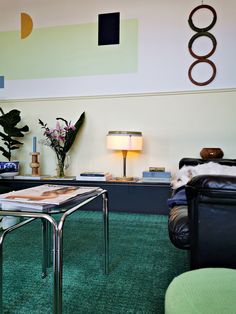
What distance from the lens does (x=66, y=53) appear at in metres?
3.51

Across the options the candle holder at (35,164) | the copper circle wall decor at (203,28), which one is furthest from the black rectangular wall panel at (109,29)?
the candle holder at (35,164)

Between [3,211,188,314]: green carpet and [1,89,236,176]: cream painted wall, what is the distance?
42.9 inches

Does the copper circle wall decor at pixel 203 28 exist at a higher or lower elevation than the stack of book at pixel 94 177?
higher

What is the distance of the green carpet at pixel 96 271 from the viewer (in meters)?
1.27

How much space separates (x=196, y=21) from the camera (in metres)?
3.14

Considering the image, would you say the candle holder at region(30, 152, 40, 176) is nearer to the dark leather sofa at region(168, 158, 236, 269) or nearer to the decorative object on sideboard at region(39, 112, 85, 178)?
the decorative object on sideboard at region(39, 112, 85, 178)

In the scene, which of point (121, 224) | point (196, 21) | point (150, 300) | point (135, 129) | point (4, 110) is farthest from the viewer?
point (4, 110)

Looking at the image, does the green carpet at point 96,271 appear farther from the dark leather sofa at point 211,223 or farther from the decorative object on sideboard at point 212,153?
the decorative object on sideboard at point 212,153

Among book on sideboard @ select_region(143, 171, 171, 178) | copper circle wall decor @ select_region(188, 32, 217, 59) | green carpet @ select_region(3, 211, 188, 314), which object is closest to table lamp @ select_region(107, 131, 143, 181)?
book on sideboard @ select_region(143, 171, 171, 178)

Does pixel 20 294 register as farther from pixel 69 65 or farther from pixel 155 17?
pixel 155 17

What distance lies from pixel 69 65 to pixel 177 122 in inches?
63.2

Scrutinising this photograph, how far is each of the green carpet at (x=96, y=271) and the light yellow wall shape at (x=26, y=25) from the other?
266 cm

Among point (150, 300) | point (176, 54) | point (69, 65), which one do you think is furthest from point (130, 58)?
point (150, 300)

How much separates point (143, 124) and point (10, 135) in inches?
67.5
